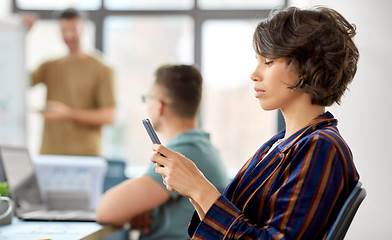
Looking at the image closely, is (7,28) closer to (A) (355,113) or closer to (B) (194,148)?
(B) (194,148)

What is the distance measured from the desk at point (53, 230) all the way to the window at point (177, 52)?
2116 mm

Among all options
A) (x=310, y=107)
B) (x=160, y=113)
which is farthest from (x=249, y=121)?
(x=310, y=107)

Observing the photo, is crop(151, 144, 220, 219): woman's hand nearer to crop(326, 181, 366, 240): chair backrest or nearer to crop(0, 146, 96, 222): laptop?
crop(326, 181, 366, 240): chair backrest

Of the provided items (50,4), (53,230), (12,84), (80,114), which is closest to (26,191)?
(53,230)

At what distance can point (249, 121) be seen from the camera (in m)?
3.32

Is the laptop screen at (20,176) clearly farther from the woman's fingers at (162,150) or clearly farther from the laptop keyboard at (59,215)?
the woman's fingers at (162,150)

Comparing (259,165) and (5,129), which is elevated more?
(259,165)

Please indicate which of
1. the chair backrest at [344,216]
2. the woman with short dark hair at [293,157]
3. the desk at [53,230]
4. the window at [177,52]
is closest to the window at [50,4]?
the window at [177,52]

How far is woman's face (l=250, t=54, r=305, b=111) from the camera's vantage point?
31.9 inches

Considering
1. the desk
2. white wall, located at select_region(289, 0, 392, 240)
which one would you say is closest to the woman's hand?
the desk

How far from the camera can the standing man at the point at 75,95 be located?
2639 millimetres

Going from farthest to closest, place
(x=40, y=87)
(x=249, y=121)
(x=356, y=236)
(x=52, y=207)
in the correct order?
(x=40, y=87) < (x=249, y=121) < (x=52, y=207) < (x=356, y=236)

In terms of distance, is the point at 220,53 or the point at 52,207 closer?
the point at 52,207

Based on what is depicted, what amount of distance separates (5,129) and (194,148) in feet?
4.42
